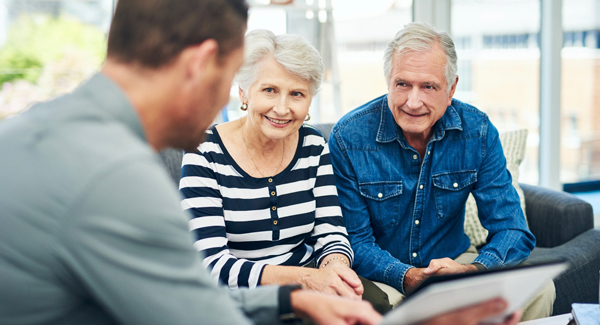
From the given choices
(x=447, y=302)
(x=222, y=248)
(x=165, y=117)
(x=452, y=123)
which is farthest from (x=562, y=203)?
(x=165, y=117)

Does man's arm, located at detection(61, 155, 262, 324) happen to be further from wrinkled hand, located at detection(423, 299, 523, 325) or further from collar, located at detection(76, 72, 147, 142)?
wrinkled hand, located at detection(423, 299, 523, 325)

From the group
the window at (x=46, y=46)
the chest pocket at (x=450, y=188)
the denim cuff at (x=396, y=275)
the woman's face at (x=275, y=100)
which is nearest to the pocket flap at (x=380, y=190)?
the chest pocket at (x=450, y=188)

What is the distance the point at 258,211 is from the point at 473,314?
2.88 feet

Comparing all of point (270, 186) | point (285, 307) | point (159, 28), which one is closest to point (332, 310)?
point (285, 307)

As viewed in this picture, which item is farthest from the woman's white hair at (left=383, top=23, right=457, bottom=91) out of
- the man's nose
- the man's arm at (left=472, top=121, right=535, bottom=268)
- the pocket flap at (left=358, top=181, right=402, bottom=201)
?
the pocket flap at (left=358, top=181, right=402, bottom=201)

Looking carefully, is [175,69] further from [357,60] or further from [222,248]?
[357,60]

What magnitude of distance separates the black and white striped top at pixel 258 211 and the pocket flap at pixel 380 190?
0.49 ft

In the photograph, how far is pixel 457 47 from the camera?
3402mm

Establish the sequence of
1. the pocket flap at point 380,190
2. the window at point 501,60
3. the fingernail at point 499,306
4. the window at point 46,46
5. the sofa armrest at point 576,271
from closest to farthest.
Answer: the fingernail at point 499,306
the pocket flap at point 380,190
the sofa armrest at point 576,271
the window at point 46,46
the window at point 501,60

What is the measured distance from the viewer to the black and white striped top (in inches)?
59.5

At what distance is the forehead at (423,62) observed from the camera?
174 cm

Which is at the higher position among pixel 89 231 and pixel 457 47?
pixel 457 47

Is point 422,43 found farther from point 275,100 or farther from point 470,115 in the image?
point 275,100

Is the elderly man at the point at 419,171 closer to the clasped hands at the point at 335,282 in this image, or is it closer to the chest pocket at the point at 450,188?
the chest pocket at the point at 450,188
